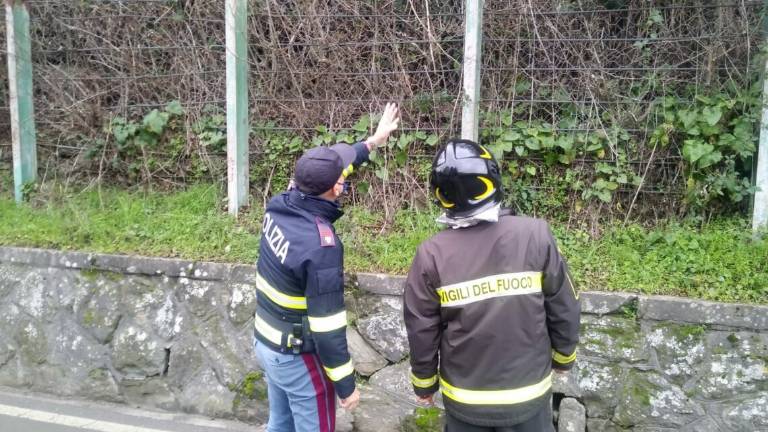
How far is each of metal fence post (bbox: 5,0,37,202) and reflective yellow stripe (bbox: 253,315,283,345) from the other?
4.21 metres

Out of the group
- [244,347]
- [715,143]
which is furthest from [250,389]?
[715,143]

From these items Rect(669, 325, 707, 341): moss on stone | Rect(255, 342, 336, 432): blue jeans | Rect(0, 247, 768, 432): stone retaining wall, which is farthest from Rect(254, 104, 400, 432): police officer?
Rect(669, 325, 707, 341): moss on stone

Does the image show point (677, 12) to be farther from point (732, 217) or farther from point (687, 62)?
point (732, 217)

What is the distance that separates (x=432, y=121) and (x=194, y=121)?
2302 mm

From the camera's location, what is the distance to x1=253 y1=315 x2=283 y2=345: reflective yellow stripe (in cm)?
285

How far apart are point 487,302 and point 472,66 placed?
8.63 ft

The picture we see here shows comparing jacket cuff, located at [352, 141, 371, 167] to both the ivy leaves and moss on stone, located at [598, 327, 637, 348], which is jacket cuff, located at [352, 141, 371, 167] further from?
the ivy leaves

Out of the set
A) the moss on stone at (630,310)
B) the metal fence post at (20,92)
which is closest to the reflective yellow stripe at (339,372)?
the moss on stone at (630,310)

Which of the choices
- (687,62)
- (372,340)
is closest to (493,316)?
(372,340)

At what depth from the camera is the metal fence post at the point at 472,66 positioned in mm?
4473

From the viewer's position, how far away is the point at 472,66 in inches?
178

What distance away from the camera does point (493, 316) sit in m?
2.32

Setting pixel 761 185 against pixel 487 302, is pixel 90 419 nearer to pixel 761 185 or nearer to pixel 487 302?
pixel 487 302

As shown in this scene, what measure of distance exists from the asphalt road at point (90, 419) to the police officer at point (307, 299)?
150 centimetres
